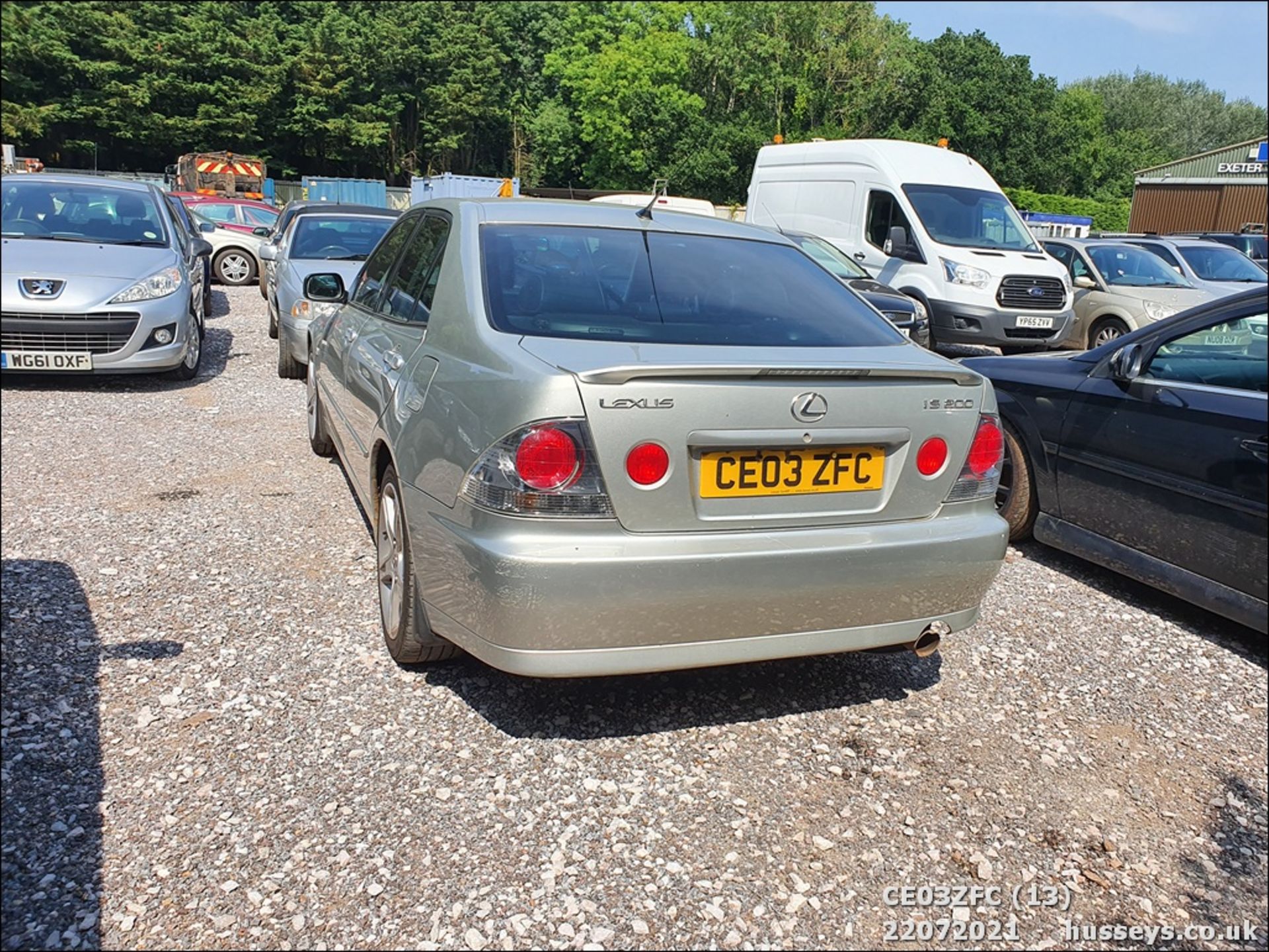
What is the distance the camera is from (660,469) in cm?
245

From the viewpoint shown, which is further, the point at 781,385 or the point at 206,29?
the point at 206,29

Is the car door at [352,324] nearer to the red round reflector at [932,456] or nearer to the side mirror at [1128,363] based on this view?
the red round reflector at [932,456]

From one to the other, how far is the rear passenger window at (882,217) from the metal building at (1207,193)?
31.0 metres

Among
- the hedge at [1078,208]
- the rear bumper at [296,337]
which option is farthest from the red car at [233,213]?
the hedge at [1078,208]

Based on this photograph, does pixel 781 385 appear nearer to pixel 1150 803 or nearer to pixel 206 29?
pixel 1150 803

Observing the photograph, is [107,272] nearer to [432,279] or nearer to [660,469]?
[432,279]

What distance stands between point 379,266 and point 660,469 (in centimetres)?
243

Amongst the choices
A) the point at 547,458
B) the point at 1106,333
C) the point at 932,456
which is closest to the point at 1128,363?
Answer: the point at 932,456

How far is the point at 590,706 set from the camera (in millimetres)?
3055

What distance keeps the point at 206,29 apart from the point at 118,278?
1215 inches

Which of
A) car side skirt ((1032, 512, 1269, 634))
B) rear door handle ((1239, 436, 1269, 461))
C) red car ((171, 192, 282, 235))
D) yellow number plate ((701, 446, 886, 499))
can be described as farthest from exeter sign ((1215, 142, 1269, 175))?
yellow number plate ((701, 446, 886, 499))

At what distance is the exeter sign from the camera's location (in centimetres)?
3537

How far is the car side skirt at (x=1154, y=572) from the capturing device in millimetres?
3373

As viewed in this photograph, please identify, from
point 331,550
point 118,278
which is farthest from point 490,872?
point 118,278
